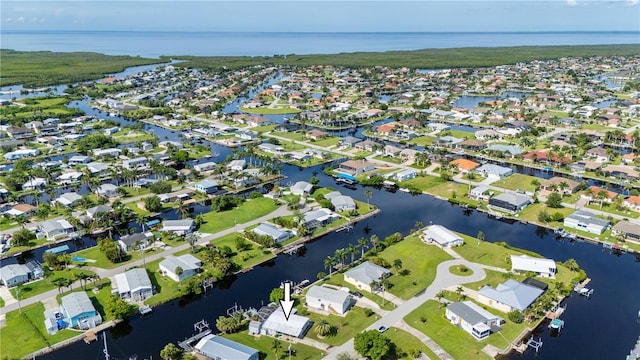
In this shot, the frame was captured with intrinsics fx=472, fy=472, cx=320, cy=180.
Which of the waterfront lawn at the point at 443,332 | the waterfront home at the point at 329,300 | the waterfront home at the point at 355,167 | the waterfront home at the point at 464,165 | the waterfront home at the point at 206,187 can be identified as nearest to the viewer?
the waterfront lawn at the point at 443,332

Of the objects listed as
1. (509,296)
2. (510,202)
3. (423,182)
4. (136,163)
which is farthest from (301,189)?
(509,296)

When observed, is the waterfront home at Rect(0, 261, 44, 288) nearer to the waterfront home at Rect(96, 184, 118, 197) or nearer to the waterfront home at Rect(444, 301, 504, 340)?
the waterfront home at Rect(96, 184, 118, 197)

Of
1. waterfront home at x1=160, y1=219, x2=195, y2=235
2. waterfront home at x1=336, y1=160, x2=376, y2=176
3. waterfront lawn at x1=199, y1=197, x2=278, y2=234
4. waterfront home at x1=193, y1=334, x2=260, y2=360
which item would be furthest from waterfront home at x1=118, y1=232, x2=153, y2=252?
waterfront home at x1=336, y1=160, x2=376, y2=176

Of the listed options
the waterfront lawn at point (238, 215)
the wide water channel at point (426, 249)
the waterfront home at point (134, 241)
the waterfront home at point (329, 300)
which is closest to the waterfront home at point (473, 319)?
the wide water channel at point (426, 249)

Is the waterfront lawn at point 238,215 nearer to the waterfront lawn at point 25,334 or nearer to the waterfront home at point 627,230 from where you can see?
the waterfront lawn at point 25,334

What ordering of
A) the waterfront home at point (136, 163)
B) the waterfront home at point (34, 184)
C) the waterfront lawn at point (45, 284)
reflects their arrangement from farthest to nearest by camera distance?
the waterfront home at point (136, 163) < the waterfront home at point (34, 184) < the waterfront lawn at point (45, 284)

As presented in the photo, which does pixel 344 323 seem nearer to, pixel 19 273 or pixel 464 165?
pixel 19 273
